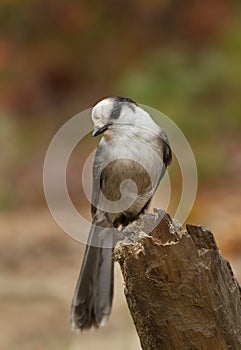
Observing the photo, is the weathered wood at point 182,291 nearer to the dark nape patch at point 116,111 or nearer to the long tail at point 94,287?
the dark nape patch at point 116,111

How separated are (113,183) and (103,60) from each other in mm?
9026

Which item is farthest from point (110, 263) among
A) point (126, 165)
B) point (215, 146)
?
point (215, 146)

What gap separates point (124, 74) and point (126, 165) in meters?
8.12

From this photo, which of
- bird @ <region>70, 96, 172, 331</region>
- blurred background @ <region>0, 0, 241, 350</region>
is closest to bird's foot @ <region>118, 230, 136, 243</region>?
bird @ <region>70, 96, 172, 331</region>

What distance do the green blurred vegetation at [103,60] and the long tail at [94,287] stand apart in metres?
6.22

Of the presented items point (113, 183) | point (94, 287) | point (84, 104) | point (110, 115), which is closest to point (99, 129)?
point (110, 115)

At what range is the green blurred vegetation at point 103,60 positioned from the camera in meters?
10.4

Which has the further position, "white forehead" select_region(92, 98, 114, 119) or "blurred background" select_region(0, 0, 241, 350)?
"blurred background" select_region(0, 0, 241, 350)

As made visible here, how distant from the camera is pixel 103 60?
12.6 m

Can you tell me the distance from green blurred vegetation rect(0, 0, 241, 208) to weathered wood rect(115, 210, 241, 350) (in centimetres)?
730

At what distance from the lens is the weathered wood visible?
293cm

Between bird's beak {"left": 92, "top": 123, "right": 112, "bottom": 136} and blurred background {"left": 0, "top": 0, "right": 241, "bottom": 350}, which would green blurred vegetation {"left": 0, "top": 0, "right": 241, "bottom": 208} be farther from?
bird's beak {"left": 92, "top": 123, "right": 112, "bottom": 136}

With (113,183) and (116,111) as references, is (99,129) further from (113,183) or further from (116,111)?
(113,183)

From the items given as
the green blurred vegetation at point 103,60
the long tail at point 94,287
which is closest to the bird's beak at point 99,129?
the long tail at point 94,287
